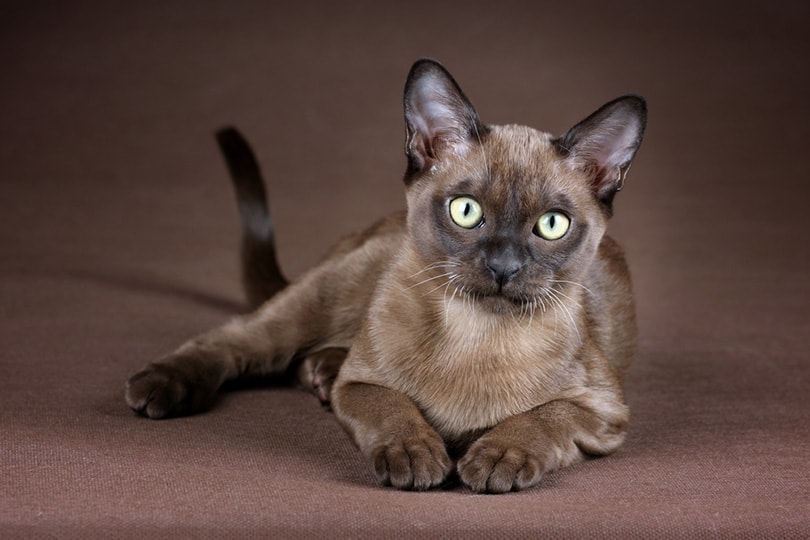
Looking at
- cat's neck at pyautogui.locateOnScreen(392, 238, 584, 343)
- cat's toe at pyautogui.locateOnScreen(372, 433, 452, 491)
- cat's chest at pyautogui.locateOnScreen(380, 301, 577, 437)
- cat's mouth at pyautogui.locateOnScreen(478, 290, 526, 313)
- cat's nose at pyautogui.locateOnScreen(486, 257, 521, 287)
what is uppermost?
cat's nose at pyautogui.locateOnScreen(486, 257, 521, 287)

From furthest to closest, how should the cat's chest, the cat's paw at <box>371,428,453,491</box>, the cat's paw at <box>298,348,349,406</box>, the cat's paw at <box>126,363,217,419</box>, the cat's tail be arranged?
1. the cat's tail
2. the cat's paw at <box>298,348,349,406</box>
3. the cat's paw at <box>126,363,217,419</box>
4. the cat's chest
5. the cat's paw at <box>371,428,453,491</box>

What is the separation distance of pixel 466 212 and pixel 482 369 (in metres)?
0.28

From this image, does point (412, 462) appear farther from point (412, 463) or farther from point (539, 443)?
point (539, 443)

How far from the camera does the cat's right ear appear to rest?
6.50 ft

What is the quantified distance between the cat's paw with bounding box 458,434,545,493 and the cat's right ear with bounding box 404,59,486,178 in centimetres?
51

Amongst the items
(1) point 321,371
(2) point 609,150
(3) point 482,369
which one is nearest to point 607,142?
(2) point 609,150

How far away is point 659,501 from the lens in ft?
5.80

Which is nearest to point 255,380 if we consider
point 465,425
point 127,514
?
point 465,425

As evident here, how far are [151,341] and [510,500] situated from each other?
51.1 inches

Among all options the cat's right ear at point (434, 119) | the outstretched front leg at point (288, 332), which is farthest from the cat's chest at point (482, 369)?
the outstretched front leg at point (288, 332)

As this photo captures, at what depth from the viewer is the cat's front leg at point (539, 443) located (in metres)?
1.75

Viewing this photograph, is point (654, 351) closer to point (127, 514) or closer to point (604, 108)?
point (604, 108)

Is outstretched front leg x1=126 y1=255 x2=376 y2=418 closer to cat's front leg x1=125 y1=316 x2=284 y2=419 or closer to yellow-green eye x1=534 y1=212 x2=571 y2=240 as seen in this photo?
cat's front leg x1=125 y1=316 x2=284 y2=419

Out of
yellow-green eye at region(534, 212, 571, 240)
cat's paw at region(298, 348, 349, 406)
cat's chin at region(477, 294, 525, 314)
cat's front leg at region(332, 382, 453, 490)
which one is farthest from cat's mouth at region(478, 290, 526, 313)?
cat's paw at region(298, 348, 349, 406)
